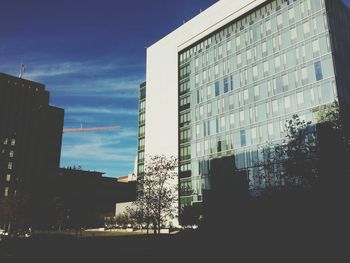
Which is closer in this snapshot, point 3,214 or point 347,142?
point 347,142

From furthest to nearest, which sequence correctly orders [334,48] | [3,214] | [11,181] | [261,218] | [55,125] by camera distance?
[55,125] → [11,181] → [3,214] → [334,48] → [261,218]

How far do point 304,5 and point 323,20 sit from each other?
5248 mm

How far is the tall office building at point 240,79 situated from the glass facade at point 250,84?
172 millimetres

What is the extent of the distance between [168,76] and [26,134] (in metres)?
82.7

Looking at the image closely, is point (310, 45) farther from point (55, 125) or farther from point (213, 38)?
point (55, 125)

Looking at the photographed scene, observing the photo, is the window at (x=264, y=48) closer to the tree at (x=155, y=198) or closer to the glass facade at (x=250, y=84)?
the glass facade at (x=250, y=84)

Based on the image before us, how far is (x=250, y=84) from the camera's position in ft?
214

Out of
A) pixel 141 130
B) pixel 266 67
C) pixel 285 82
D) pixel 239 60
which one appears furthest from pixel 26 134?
pixel 285 82

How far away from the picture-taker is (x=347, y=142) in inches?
1141

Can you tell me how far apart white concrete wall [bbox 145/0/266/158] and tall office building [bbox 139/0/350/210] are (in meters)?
0.25

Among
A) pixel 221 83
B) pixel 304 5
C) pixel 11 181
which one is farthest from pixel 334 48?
pixel 11 181

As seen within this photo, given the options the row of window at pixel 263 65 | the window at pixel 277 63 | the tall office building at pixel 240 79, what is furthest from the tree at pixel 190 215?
the window at pixel 277 63

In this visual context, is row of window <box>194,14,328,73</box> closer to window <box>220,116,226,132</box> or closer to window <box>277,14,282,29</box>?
window <box>277,14,282,29</box>

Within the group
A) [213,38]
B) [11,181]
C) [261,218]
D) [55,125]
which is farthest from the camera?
[55,125]
